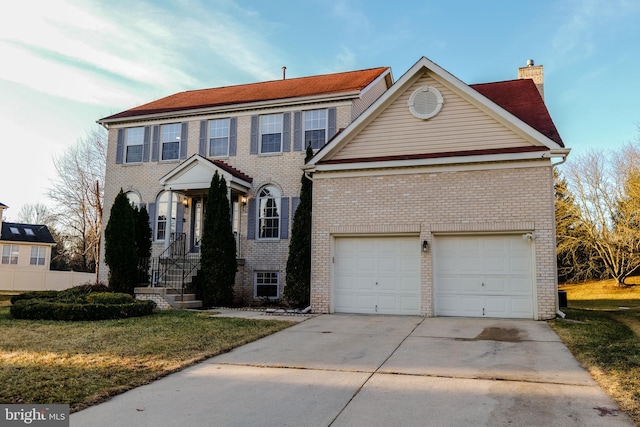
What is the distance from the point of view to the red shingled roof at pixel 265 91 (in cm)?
1831

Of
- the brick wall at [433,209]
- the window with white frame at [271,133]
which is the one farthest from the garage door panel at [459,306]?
the window with white frame at [271,133]

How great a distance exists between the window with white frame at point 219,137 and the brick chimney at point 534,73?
1156 cm

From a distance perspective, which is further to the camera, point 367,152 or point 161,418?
point 367,152

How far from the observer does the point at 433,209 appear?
40.9 ft

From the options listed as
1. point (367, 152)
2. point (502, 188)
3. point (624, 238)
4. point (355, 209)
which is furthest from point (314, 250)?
point (624, 238)

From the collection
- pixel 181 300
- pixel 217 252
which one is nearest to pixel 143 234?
pixel 217 252

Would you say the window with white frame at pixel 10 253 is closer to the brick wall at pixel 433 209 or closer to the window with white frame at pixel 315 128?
the window with white frame at pixel 315 128

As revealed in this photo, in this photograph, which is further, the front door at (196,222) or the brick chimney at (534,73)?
the front door at (196,222)

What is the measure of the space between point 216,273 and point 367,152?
6.13 m

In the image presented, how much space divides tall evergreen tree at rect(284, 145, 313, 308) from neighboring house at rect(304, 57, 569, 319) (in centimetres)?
133

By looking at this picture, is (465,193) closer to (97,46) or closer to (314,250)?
(314,250)

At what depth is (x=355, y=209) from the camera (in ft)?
43.5

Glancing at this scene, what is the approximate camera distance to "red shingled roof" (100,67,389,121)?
60.1 feet

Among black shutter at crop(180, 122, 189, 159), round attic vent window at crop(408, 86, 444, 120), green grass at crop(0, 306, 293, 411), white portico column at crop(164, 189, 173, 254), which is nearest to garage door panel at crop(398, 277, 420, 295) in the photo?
green grass at crop(0, 306, 293, 411)
